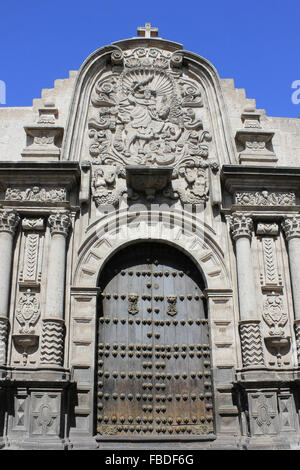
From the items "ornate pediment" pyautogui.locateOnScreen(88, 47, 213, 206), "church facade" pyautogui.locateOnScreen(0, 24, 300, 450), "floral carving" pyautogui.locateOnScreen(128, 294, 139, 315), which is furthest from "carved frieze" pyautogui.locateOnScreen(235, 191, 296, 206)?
"floral carving" pyautogui.locateOnScreen(128, 294, 139, 315)

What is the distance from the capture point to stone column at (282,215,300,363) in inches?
327

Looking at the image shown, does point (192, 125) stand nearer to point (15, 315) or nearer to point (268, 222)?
point (268, 222)

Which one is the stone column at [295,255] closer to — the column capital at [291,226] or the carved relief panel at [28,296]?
the column capital at [291,226]

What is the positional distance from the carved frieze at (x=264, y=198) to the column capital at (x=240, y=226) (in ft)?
0.84

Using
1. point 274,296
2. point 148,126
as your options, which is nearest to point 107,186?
point 148,126

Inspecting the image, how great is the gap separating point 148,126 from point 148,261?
2.78m

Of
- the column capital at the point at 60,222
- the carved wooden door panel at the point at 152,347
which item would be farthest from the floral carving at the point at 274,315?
the column capital at the point at 60,222

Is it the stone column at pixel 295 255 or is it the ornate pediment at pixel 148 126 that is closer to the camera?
the stone column at pixel 295 255

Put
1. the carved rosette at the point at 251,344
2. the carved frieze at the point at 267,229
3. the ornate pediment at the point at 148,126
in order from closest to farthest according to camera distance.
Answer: the carved rosette at the point at 251,344
the carved frieze at the point at 267,229
the ornate pediment at the point at 148,126

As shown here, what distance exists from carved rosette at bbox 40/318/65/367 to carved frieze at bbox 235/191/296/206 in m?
3.90

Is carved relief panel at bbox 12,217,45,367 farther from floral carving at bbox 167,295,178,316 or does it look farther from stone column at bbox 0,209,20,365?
floral carving at bbox 167,295,178,316

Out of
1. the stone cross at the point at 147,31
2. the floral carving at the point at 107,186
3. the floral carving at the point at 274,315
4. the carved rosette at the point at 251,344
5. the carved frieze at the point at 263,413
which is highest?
the stone cross at the point at 147,31

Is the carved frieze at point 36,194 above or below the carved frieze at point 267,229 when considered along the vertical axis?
above

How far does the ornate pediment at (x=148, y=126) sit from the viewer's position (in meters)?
9.37
